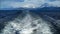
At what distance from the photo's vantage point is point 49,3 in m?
1.77

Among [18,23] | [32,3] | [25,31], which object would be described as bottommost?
[25,31]

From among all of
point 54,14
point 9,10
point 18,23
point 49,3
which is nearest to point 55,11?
point 54,14

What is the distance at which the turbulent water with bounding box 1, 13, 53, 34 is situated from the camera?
177 centimetres

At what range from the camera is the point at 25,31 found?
1.76 meters

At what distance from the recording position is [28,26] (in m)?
1.80

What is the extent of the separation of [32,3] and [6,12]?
0.46 meters

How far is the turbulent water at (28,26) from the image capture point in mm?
1770

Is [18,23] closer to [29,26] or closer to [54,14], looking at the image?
[29,26]

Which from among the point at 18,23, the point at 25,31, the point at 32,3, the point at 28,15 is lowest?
the point at 25,31

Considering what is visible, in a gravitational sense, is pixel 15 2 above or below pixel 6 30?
above

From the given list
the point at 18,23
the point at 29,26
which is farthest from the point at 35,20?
the point at 18,23

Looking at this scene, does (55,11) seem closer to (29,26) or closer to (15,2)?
(29,26)

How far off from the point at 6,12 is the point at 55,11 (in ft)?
2.67

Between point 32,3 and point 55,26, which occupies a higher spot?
point 32,3
